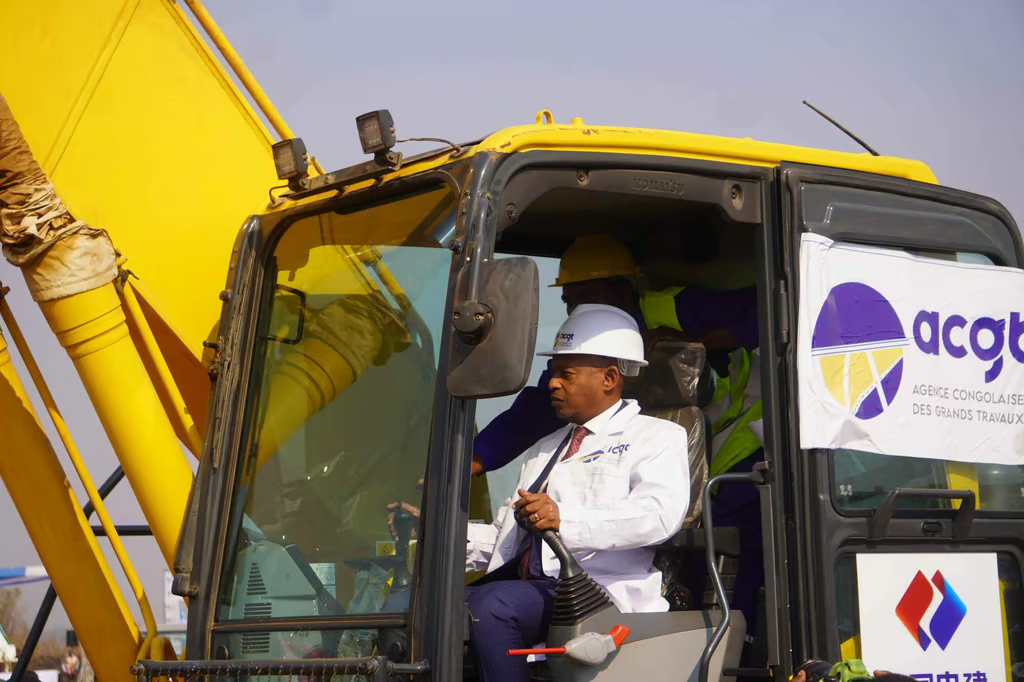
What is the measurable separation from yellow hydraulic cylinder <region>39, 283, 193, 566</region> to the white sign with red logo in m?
1.98

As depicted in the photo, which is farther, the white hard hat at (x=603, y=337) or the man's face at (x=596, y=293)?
the man's face at (x=596, y=293)

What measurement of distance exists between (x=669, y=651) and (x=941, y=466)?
3.09ft

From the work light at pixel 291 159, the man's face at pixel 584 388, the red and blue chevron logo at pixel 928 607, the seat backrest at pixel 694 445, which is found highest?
the work light at pixel 291 159

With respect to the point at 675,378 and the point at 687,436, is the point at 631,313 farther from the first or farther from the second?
the point at 687,436

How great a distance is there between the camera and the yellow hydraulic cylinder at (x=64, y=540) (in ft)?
12.9

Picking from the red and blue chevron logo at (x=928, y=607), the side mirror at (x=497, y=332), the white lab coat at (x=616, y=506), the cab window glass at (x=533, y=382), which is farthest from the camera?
the cab window glass at (x=533, y=382)

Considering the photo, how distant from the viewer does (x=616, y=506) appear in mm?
3789

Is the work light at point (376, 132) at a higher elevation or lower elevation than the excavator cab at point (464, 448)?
higher

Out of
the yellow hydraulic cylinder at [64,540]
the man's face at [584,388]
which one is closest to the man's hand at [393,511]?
the man's face at [584,388]

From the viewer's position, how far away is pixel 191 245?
4328mm

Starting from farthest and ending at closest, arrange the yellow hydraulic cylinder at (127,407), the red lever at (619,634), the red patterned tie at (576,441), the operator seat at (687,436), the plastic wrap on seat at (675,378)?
1. the plastic wrap on seat at (675,378)
2. the red patterned tie at (576,441)
3. the operator seat at (687,436)
4. the yellow hydraulic cylinder at (127,407)
5. the red lever at (619,634)

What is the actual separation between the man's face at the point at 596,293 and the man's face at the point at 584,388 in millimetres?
379

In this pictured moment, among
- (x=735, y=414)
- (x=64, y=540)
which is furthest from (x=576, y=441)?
(x=64, y=540)

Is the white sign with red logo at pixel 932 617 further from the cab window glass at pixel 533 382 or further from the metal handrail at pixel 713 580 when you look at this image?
the cab window glass at pixel 533 382
